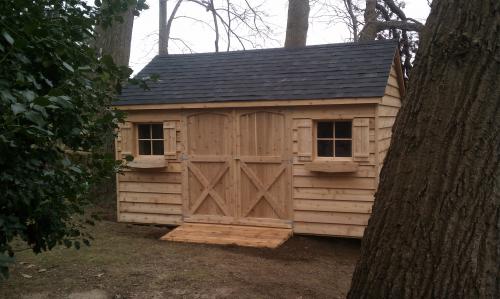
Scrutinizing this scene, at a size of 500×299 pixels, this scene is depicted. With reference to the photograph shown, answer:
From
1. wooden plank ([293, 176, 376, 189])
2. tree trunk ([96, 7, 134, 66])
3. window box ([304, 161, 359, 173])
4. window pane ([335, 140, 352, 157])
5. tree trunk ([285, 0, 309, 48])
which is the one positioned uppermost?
tree trunk ([285, 0, 309, 48])

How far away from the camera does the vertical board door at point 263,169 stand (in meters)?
8.12

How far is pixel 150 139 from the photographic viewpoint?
9.05m

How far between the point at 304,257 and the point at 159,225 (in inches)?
123

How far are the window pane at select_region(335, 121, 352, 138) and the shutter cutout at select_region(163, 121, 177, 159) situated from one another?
2.75 meters

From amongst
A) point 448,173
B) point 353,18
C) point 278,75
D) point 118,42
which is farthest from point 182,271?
point 353,18

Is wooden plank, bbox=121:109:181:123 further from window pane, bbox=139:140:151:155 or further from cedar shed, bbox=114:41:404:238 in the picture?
window pane, bbox=139:140:151:155

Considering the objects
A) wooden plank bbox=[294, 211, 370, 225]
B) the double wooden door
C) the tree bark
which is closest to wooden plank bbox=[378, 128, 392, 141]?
wooden plank bbox=[294, 211, 370, 225]

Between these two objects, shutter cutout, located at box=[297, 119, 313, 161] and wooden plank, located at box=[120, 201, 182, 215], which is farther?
wooden plank, located at box=[120, 201, 182, 215]

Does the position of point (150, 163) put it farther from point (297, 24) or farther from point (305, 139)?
point (297, 24)

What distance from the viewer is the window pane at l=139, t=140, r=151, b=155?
9086 millimetres

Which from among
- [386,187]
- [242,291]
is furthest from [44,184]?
[242,291]

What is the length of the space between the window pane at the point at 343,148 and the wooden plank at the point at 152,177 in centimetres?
276

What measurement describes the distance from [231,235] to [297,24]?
26.9 ft

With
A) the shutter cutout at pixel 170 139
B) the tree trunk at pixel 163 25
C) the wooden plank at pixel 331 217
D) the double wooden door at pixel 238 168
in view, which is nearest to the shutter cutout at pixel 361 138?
the wooden plank at pixel 331 217
